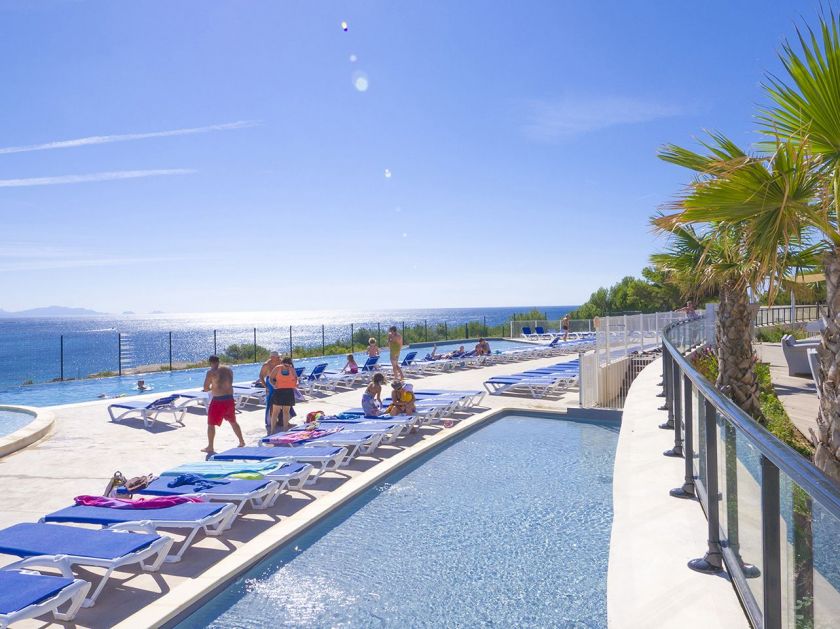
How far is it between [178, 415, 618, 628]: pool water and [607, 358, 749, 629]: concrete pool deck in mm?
797

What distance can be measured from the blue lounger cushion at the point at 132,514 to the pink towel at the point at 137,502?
3.8 inches

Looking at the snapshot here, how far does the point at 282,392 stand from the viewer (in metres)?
9.37

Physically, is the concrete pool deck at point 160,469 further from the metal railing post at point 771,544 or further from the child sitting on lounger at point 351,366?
the metal railing post at point 771,544

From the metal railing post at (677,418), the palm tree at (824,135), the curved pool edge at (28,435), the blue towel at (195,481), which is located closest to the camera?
the palm tree at (824,135)

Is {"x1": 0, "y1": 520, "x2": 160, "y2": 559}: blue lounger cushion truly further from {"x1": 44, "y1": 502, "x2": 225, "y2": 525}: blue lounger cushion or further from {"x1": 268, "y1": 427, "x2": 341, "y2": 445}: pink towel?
{"x1": 268, "y1": 427, "x2": 341, "y2": 445}: pink towel

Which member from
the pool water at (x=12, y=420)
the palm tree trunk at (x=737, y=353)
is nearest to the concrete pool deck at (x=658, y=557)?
the palm tree trunk at (x=737, y=353)

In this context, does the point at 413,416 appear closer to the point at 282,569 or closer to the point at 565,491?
the point at 565,491

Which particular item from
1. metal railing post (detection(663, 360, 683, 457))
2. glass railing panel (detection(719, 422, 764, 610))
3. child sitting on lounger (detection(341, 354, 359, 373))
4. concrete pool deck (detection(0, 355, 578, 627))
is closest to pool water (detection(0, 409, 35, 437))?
concrete pool deck (detection(0, 355, 578, 627))

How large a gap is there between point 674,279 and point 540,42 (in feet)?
20.8

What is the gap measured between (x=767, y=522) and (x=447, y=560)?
11.0 feet

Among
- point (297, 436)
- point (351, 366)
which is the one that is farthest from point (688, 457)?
point (351, 366)

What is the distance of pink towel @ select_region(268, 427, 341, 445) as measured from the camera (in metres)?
7.78

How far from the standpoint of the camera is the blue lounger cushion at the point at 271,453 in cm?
683

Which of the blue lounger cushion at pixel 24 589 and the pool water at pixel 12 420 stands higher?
the blue lounger cushion at pixel 24 589
